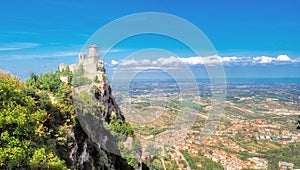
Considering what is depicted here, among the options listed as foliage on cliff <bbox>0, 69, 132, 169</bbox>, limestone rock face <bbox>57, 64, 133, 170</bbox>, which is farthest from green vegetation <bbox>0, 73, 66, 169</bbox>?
limestone rock face <bbox>57, 64, 133, 170</bbox>

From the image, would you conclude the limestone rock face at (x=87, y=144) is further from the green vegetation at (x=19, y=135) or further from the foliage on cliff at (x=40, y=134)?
the green vegetation at (x=19, y=135)

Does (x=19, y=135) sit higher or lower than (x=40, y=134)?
higher

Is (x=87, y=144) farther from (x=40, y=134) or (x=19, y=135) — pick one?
(x=19, y=135)

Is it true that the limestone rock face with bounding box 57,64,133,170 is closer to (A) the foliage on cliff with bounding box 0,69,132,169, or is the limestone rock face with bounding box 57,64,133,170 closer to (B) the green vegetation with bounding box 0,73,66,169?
(A) the foliage on cliff with bounding box 0,69,132,169

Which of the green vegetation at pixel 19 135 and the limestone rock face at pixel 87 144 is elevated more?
the green vegetation at pixel 19 135

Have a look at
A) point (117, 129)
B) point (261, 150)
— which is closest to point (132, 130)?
point (117, 129)

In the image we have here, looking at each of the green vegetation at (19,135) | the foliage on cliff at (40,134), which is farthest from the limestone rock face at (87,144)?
Answer: the green vegetation at (19,135)

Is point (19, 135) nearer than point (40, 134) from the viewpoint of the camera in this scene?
Yes

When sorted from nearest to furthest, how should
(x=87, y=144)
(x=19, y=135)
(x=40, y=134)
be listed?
(x=19, y=135) → (x=40, y=134) → (x=87, y=144)

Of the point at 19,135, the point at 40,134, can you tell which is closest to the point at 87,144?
the point at 40,134

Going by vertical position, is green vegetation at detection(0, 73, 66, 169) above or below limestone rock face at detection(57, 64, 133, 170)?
above

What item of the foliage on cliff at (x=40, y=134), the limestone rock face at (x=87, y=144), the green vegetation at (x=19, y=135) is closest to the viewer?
the green vegetation at (x=19, y=135)
